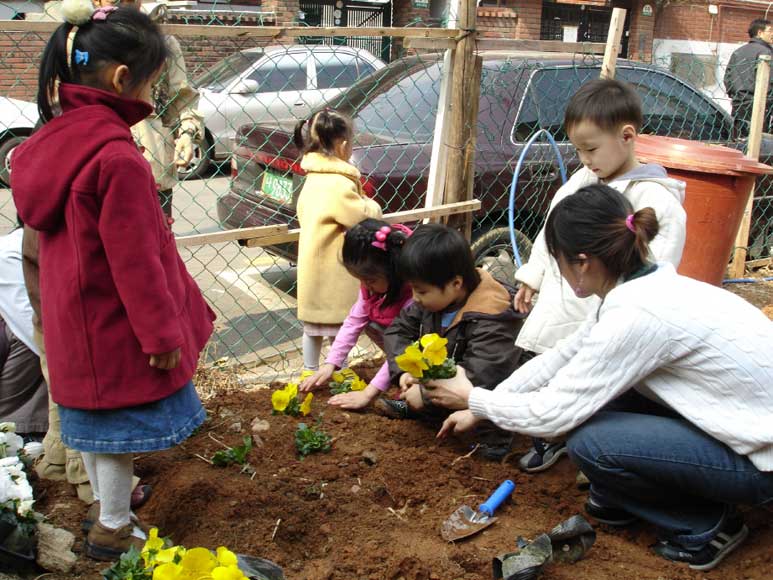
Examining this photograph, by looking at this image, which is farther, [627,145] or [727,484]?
[627,145]

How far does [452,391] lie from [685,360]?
817 millimetres

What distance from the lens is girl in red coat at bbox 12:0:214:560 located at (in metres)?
2.04

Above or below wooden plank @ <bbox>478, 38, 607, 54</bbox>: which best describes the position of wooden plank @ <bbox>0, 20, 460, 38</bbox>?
above

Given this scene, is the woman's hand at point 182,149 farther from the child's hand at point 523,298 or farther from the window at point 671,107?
the window at point 671,107

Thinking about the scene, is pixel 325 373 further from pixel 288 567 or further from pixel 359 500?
pixel 288 567

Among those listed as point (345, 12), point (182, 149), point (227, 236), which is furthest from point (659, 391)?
point (345, 12)

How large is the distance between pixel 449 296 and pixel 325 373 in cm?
78

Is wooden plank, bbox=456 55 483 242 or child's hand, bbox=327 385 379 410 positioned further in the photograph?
wooden plank, bbox=456 55 483 242

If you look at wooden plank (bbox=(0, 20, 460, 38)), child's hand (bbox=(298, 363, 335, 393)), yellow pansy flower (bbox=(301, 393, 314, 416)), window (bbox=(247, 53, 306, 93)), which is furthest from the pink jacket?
window (bbox=(247, 53, 306, 93))

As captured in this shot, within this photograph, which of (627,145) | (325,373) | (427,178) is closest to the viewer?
(627,145)

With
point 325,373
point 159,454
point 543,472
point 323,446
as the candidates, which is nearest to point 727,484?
point 543,472

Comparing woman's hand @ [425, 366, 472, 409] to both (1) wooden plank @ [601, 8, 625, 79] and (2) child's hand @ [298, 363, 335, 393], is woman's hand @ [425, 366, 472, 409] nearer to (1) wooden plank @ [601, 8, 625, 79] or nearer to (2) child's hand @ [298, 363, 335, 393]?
(2) child's hand @ [298, 363, 335, 393]

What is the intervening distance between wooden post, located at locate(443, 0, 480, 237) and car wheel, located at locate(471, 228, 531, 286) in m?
0.66

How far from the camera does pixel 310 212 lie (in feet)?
12.2
